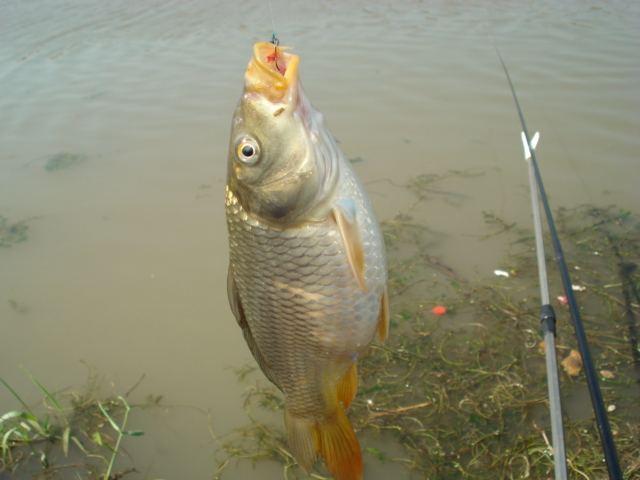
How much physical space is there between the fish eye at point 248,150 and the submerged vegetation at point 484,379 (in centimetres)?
206

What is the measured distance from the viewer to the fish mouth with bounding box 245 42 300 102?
1410 millimetres

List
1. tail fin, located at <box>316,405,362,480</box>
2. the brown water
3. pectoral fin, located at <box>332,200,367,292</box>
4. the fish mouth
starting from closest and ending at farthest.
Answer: the fish mouth, pectoral fin, located at <box>332,200,367,292</box>, tail fin, located at <box>316,405,362,480</box>, the brown water

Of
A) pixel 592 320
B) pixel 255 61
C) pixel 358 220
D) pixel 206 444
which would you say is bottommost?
pixel 206 444

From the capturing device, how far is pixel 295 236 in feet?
5.06

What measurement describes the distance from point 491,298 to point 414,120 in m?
2.98

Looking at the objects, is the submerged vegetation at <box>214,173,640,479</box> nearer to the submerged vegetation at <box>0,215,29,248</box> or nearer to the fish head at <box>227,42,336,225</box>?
the fish head at <box>227,42,336,225</box>

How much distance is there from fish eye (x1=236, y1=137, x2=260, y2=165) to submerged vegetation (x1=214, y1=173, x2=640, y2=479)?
6.75 ft

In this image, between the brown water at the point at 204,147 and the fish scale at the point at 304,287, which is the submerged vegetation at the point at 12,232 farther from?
the fish scale at the point at 304,287

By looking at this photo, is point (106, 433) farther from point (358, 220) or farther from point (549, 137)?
point (549, 137)

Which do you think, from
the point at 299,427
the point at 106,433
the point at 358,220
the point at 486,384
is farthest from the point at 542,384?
the point at 106,433

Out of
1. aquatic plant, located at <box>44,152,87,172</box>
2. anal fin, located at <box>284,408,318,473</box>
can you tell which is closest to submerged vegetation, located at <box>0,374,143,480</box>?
anal fin, located at <box>284,408,318,473</box>

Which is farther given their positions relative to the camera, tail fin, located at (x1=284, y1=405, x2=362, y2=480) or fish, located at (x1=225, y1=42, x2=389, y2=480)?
tail fin, located at (x1=284, y1=405, x2=362, y2=480)

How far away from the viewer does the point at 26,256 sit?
190 inches

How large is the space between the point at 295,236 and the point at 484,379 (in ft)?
7.30
